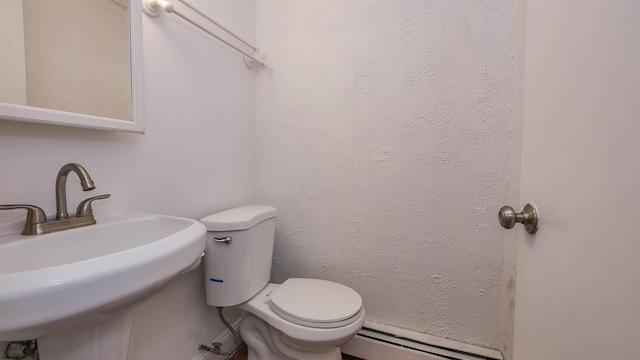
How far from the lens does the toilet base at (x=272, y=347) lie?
3.06 feet

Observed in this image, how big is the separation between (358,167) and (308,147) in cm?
30

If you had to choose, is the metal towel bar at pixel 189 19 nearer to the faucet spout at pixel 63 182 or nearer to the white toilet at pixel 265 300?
the faucet spout at pixel 63 182

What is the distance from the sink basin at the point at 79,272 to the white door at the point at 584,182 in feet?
2.33

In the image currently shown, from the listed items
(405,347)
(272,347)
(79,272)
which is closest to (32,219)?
(79,272)

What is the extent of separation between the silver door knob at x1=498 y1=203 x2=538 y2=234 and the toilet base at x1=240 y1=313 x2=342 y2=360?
76 cm

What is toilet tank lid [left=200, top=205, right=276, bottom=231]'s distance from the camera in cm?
93

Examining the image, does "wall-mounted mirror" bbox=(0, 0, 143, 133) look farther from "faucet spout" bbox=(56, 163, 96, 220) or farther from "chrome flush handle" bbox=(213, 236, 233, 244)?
"chrome flush handle" bbox=(213, 236, 233, 244)

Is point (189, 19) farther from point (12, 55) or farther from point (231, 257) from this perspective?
point (231, 257)

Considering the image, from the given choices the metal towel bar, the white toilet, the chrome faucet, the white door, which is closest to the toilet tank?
the white toilet

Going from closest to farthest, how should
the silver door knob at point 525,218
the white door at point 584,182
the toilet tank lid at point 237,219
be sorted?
the white door at point 584,182, the silver door knob at point 525,218, the toilet tank lid at point 237,219

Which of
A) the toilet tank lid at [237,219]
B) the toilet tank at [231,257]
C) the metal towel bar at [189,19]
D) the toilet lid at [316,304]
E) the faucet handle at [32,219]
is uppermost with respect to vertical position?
the metal towel bar at [189,19]

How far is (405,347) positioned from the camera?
3.58 feet

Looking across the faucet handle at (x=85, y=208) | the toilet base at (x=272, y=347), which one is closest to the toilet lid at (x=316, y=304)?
the toilet base at (x=272, y=347)

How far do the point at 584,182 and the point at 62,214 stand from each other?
109cm
